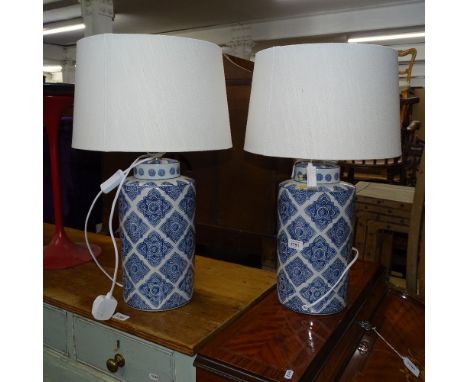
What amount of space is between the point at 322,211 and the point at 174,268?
31 cm

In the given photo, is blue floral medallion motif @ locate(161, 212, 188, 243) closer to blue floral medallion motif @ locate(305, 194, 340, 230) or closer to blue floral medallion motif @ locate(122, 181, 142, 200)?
blue floral medallion motif @ locate(122, 181, 142, 200)

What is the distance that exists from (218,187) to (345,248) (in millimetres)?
621

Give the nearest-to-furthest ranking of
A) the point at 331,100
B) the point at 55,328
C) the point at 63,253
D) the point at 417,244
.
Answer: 1. the point at 331,100
2. the point at 55,328
3. the point at 63,253
4. the point at 417,244

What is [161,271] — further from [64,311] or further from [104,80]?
[104,80]

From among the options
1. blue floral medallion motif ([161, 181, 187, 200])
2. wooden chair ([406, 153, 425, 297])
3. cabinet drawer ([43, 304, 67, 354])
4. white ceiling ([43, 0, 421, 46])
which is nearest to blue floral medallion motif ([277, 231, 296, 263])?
blue floral medallion motif ([161, 181, 187, 200])

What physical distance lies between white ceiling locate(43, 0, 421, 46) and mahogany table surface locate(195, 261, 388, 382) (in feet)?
18.1

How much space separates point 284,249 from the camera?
83cm

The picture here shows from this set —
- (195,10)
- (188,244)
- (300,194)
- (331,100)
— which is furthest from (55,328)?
(195,10)

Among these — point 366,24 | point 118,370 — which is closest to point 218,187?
point 118,370

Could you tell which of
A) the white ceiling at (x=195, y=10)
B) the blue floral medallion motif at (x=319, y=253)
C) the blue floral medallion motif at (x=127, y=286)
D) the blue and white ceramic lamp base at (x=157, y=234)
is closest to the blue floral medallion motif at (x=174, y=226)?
the blue and white ceramic lamp base at (x=157, y=234)

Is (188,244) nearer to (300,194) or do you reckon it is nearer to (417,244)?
(300,194)

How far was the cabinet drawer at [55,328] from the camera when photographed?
0.89 meters

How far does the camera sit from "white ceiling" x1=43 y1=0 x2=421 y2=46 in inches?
223

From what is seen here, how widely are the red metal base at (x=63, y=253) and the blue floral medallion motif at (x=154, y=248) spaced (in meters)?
0.37
